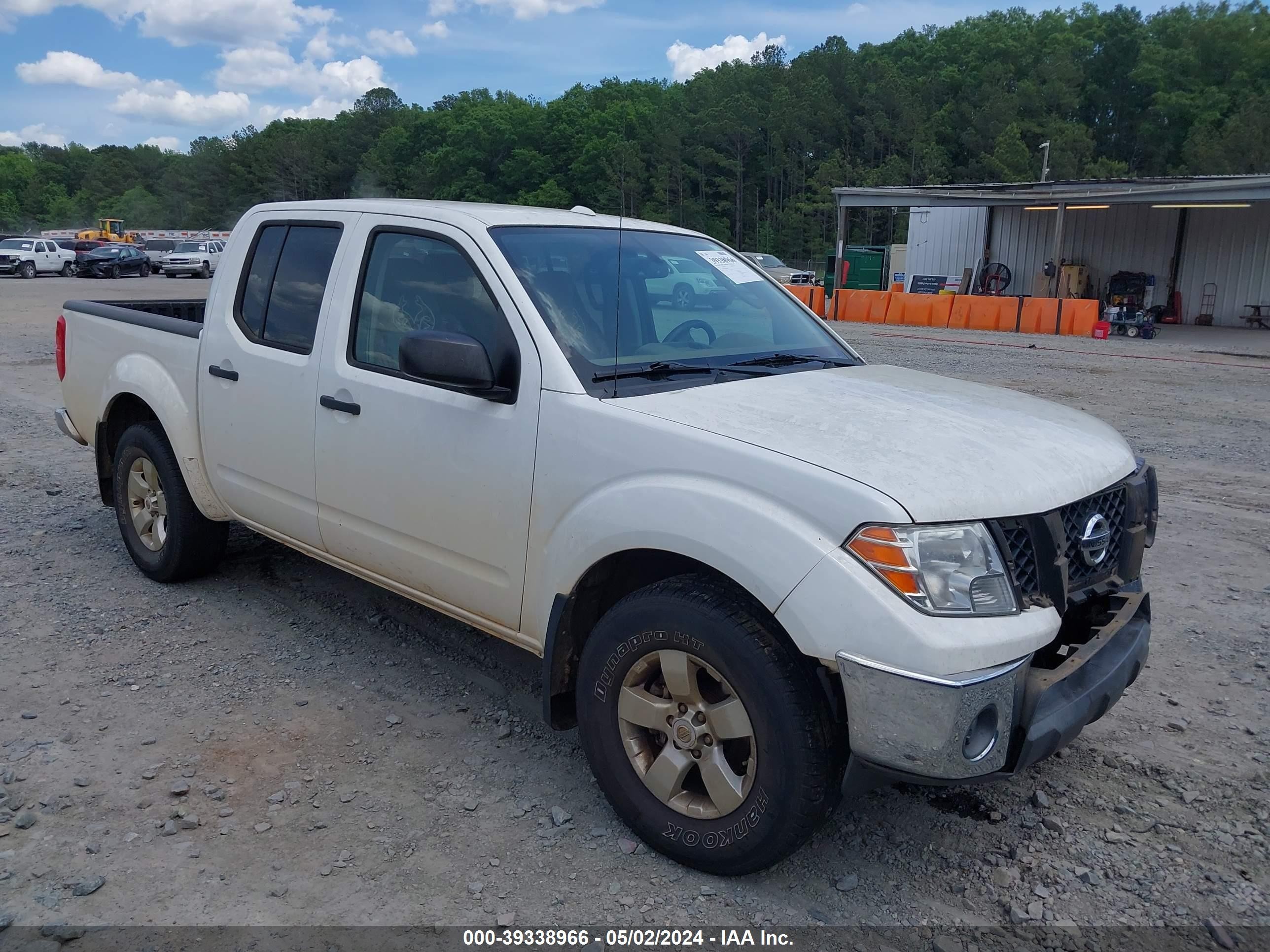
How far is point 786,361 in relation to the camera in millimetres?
3791

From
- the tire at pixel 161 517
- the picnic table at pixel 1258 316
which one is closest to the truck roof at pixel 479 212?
the tire at pixel 161 517

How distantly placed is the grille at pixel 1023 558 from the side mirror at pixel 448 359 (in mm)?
1664

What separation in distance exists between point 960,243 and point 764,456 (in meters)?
35.0

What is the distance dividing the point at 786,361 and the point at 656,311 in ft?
1.77

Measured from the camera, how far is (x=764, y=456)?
269 centimetres

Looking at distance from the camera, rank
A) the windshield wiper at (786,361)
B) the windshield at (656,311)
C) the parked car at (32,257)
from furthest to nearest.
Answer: the parked car at (32,257) < the windshield wiper at (786,361) < the windshield at (656,311)

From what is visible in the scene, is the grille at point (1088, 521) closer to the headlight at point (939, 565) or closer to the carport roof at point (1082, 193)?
the headlight at point (939, 565)

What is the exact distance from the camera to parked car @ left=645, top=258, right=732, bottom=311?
3.90m

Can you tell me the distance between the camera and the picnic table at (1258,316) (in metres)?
28.3

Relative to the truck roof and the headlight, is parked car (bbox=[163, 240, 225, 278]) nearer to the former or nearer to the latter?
the truck roof

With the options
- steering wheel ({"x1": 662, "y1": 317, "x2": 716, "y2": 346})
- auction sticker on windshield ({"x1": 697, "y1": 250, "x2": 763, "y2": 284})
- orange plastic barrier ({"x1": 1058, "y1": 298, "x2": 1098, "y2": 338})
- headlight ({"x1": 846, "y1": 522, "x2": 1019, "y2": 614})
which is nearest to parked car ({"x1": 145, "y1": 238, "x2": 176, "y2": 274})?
orange plastic barrier ({"x1": 1058, "y1": 298, "x2": 1098, "y2": 338})

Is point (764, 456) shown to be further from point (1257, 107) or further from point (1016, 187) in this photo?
point (1257, 107)

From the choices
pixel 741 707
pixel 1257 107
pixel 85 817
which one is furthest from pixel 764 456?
pixel 1257 107

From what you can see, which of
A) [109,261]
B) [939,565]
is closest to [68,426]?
Answer: [939,565]
